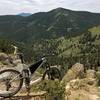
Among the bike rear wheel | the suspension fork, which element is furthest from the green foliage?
the bike rear wheel

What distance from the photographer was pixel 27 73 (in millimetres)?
12172

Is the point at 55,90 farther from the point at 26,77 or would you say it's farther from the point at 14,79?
the point at 14,79

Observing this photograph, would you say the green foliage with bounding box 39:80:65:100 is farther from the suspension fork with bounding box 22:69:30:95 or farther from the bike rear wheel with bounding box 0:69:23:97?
the bike rear wheel with bounding box 0:69:23:97

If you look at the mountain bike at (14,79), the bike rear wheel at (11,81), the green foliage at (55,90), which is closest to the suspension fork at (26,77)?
the mountain bike at (14,79)

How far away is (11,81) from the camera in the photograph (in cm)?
1182

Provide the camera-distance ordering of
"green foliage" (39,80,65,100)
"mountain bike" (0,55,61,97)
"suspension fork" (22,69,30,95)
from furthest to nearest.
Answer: "suspension fork" (22,69,30,95)
"mountain bike" (0,55,61,97)
"green foliage" (39,80,65,100)

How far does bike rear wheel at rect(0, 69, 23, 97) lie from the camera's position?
38.4ft

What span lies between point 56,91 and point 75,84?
5075mm

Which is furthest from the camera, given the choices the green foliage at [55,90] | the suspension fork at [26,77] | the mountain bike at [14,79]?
the suspension fork at [26,77]

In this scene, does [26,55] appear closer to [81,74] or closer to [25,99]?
[25,99]

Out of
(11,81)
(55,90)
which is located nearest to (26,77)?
(11,81)

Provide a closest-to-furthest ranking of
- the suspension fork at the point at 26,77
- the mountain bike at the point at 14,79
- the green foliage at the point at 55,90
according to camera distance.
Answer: the green foliage at the point at 55,90
the mountain bike at the point at 14,79
the suspension fork at the point at 26,77

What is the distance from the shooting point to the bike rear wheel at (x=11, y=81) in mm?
11703

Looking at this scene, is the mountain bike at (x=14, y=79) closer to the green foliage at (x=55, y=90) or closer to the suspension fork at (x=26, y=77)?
the suspension fork at (x=26, y=77)
